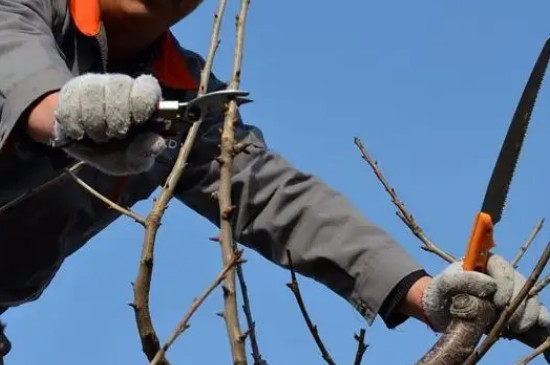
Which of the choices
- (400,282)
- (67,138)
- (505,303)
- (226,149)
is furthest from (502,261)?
(67,138)

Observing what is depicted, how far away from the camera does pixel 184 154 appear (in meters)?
2.39

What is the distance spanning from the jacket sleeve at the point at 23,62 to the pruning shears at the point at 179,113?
8.5 inches

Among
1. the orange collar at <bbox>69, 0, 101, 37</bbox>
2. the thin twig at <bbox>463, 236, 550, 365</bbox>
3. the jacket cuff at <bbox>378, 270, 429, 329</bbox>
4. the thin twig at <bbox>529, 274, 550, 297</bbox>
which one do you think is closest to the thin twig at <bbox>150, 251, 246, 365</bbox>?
the thin twig at <bbox>463, 236, 550, 365</bbox>

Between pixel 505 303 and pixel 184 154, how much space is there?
774 millimetres

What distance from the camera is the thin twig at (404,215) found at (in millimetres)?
2939

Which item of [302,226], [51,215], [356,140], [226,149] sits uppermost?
[226,149]

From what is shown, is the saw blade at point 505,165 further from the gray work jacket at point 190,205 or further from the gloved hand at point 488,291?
the gray work jacket at point 190,205

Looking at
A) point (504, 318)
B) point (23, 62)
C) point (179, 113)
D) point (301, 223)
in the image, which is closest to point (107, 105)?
point (179, 113)

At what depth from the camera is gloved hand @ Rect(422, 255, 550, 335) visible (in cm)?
258

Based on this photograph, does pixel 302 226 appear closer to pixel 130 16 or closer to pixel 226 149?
pixel 130 16

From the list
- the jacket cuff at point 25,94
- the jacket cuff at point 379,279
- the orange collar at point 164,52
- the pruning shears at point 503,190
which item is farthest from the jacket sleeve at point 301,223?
the jacket cuff at point 25,94

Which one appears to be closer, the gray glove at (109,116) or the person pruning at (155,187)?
the gray glove at (109,116)

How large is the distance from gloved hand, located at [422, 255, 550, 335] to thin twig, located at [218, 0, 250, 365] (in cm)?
57

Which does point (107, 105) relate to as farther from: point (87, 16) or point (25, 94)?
point (87, 16)
